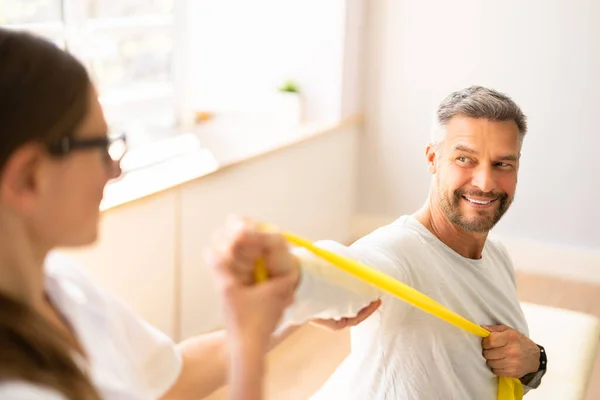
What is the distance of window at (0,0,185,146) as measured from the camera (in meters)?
3.04

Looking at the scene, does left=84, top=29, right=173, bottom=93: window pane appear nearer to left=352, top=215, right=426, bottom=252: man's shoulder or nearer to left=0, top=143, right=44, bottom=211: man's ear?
left=352, top=215, right=426, bottom=252: man's shoulder

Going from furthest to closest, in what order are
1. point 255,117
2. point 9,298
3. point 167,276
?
point 255,117
point 167,276
point 9,298

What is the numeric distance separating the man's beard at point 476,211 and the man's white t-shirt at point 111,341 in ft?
2.07

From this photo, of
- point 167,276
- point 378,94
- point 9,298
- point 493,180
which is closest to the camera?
point 9,298

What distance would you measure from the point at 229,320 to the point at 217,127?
9.78 feet

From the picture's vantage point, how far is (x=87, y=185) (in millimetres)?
954

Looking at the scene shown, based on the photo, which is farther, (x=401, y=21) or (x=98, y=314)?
(x=401, y=21)

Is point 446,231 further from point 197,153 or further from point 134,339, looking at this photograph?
point 197,153

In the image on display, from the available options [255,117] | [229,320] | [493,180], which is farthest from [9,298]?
[255,117]

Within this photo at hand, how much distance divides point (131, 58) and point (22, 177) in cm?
271

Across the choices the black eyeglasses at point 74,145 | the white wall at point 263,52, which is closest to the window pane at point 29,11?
the white wall at point 263,52

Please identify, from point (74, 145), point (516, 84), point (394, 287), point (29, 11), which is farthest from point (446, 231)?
point (516, 84)

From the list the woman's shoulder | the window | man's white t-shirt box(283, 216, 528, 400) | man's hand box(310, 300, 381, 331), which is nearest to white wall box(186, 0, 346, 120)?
the window

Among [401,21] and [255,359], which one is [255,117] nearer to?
[401,21]
